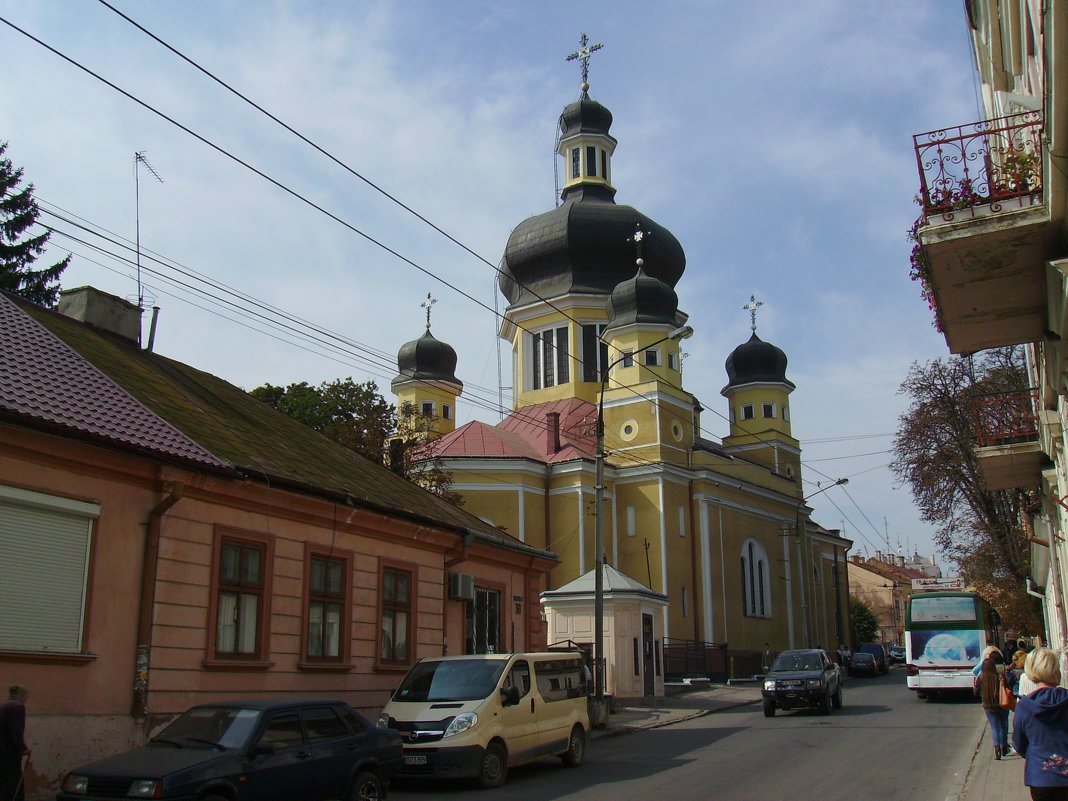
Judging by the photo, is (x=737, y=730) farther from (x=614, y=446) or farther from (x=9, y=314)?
(x=614, y=446)

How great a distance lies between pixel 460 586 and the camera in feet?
61.6

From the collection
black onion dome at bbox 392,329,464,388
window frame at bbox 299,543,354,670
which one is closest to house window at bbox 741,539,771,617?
black onion dome at bbox 392,329,464,388

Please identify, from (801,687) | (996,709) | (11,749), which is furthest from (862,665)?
(11,749)


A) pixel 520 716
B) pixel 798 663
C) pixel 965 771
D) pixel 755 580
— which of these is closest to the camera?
pixel 965 771

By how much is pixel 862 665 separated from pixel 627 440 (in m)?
14.1

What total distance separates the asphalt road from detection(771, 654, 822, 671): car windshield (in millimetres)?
1208

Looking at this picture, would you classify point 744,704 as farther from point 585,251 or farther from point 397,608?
point 585,251

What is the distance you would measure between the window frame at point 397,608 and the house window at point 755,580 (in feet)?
101

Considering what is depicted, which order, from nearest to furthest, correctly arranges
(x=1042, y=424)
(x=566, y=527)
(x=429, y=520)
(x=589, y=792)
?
1. (x=589, y=792)
2. (x=1042, y=424)
3. (x=429, y=520)
4. (x=566, y=527)

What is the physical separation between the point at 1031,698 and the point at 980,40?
42.2ft

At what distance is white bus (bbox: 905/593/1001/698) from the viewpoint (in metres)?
27.7

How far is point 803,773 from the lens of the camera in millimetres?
14023

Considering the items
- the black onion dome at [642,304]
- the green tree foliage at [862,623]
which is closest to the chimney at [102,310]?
the black onion dome at [642,304]

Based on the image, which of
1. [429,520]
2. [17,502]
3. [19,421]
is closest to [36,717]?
[17,502]
